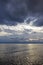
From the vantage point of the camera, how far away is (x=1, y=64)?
7181 centimetres

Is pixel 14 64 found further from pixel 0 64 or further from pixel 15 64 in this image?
pixel 0 64

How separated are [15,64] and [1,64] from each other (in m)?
6.50

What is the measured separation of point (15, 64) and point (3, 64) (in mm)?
5499

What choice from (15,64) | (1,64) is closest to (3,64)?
(1,64)

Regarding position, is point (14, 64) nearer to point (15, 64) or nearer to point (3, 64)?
point (15, 64)

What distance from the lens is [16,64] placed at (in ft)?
233

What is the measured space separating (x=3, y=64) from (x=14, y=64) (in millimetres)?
5017

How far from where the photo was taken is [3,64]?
71.4m

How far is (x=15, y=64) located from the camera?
7081 cm

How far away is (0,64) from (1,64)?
0.59m

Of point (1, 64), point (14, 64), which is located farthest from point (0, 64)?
point (14, 64)

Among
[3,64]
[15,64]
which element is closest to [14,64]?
[15,64]

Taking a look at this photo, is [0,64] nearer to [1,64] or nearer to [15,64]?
[1,64]
